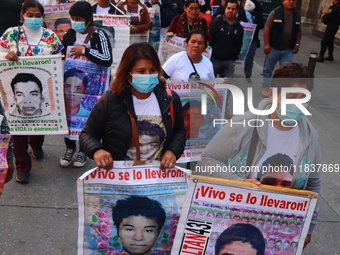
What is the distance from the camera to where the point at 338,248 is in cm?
393

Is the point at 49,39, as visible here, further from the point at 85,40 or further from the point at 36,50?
the point at 85,40

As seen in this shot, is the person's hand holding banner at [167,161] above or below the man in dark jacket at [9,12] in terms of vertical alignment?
below

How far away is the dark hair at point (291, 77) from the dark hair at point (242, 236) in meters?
0.77

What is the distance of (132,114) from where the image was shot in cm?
271

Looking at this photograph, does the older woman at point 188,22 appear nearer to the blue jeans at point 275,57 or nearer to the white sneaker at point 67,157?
the blue jeans at point 275,57

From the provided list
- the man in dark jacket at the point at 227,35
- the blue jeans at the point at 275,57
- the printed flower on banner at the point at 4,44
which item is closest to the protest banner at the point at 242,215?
the printed flower on banner at the point at 4,44

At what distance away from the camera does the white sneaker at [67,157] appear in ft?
16.3

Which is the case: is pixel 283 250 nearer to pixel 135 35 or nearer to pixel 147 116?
pixel 147 116

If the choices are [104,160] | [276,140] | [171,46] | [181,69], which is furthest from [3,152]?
[171,46]

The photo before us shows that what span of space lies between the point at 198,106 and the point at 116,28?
333 centimetres

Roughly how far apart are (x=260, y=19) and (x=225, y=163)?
7130 mm

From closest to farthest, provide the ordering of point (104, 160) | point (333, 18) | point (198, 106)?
point (104, 160) < point (198, 106) < point (333, 18)

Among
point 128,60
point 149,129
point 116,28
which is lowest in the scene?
point 116,28

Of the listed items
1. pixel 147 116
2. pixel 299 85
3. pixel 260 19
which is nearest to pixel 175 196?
pixel 147 116
